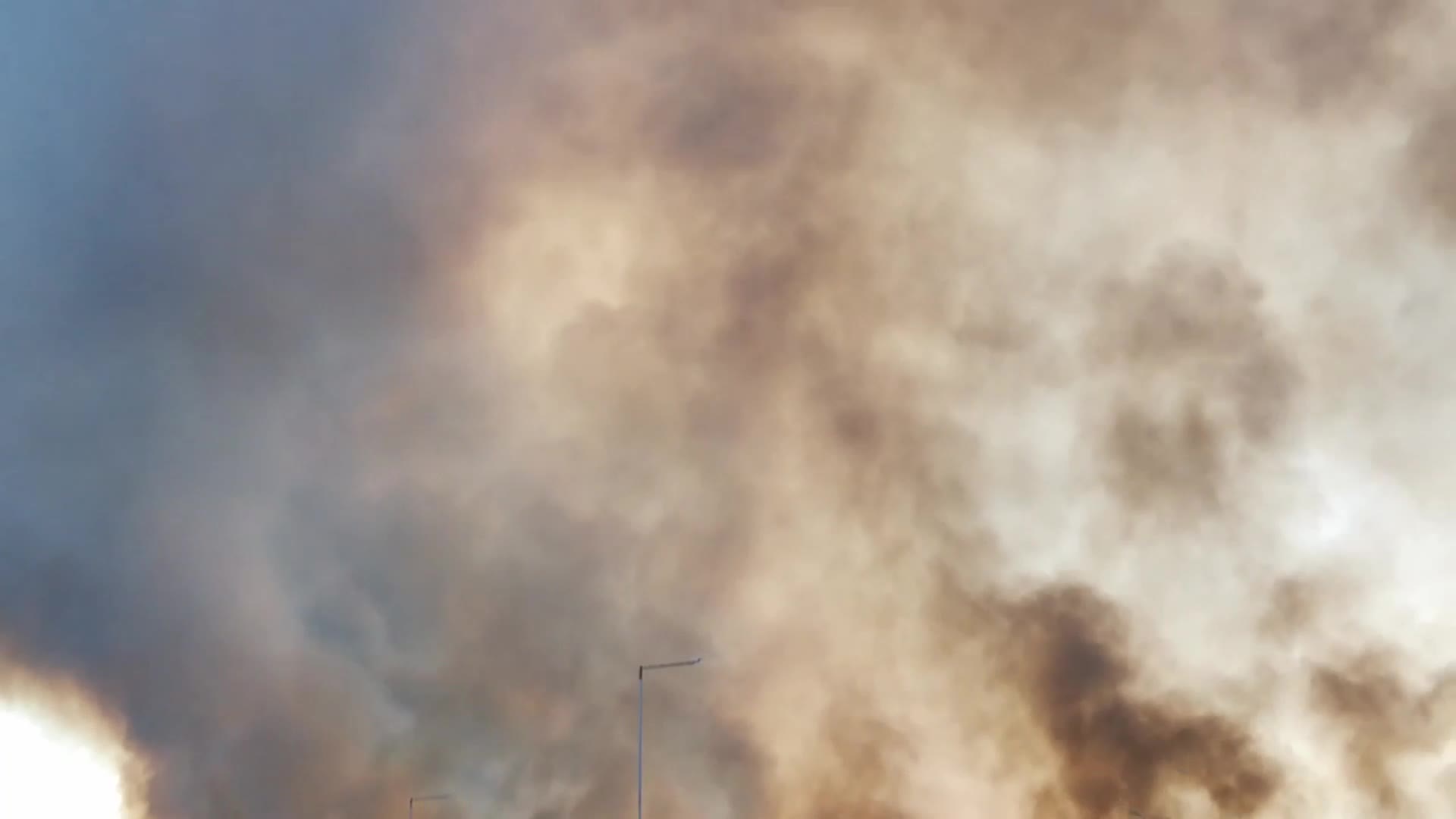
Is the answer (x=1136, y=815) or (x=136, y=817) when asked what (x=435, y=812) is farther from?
(x=1136, y=815)

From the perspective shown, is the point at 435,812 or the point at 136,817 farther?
the point at 435,812

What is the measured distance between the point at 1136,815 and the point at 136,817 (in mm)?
84347

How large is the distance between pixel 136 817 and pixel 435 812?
24.1 meters

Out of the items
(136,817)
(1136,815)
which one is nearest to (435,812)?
(136,817)

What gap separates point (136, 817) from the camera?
68.9 metres

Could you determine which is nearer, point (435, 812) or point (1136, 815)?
point (1136, 815)

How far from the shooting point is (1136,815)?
7250cm

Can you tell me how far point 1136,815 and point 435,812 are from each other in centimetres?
6407

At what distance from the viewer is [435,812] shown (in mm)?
80062
